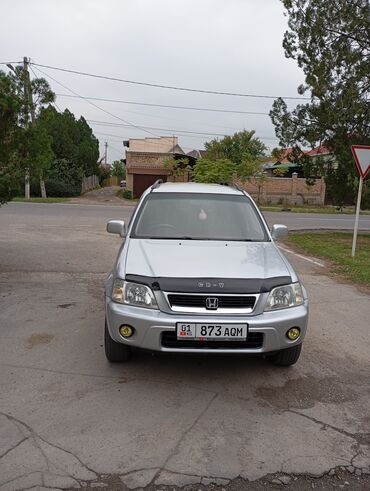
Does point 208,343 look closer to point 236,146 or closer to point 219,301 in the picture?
point 219,301

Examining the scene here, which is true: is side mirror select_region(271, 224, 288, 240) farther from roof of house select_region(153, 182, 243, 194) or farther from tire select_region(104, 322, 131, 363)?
tire select_region(104, 322, 131, 363)

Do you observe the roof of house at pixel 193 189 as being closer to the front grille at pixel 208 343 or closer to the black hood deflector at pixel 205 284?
the black hood deflector at pixel 205 284

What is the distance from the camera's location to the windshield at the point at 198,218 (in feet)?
16.4

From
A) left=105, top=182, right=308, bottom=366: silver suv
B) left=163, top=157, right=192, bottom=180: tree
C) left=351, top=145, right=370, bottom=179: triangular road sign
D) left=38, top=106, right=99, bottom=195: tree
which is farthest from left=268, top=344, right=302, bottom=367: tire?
left=38, top=106, right=99, bottom=195: tree

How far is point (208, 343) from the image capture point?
12.3 feet

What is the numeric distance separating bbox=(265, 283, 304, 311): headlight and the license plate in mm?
333

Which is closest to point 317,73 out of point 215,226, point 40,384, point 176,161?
point 215,226

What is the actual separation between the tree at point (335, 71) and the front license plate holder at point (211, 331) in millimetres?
12026

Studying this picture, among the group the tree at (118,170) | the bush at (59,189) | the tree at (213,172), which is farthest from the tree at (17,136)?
the tree at (118,170)

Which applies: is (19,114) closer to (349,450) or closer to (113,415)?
(113,415)

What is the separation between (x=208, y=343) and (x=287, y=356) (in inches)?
36.2

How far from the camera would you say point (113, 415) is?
3.43 meters

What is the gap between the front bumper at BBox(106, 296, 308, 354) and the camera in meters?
3.69

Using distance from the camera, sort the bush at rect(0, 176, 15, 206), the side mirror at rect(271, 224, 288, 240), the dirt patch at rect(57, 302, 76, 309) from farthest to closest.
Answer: the bush at rect(0, 176, 15, 206) → the dirt patch at rect(57, 302, 76, 309) → the side mirror at rect(271, 224, 288, 240)
